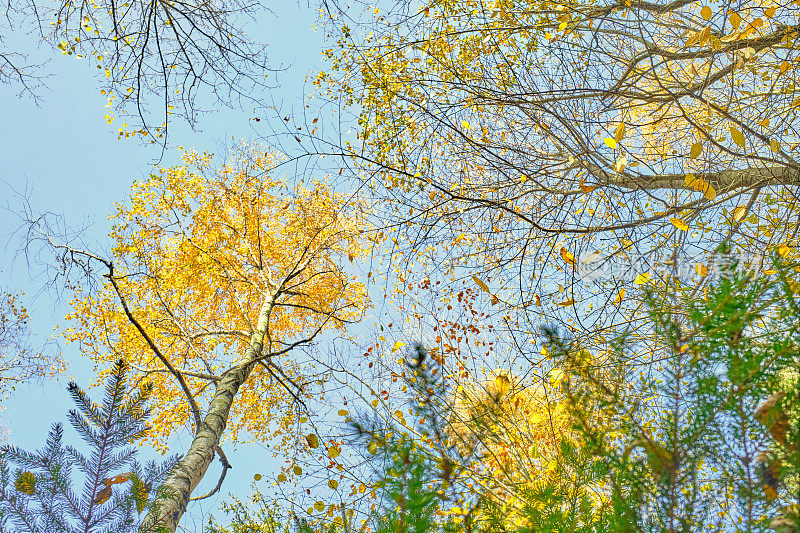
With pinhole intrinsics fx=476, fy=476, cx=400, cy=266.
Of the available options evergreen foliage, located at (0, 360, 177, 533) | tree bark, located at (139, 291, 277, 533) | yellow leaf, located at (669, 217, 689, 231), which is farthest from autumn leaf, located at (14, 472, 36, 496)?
yellow leaf, located at (669, 217, 689, 231)

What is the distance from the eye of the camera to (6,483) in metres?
1.05

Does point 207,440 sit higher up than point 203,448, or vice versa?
point 207,440

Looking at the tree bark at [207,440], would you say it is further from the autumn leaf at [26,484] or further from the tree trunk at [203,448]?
the autumn leaf at [26,484]

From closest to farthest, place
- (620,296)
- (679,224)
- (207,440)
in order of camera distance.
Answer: (679,224)
(620,296)
(207,440)

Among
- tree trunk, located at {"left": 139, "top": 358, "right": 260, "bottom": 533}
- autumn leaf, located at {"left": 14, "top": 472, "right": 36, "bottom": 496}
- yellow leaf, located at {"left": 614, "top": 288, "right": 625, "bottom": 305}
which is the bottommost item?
autumn leaf, located at {"left": 14, "top": 472, "right": 36, "bottom": 496}

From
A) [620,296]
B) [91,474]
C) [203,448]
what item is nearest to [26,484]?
[91,474]

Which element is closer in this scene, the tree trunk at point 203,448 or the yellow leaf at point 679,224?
the yellow leaf at point 679,224

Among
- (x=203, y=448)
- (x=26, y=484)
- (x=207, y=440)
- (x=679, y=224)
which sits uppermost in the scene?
(x=679, y=224)

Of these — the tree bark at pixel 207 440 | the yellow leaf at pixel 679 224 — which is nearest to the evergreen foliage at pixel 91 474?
the tree bark at pixel 207 440

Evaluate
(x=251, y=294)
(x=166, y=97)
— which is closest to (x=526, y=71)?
(x=166, y=97)

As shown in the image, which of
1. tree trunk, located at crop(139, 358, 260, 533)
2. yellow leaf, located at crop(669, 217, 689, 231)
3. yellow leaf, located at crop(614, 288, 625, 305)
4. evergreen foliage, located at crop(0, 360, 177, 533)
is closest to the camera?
evergreen foliage, located at crop(0, 360, 177, 533)

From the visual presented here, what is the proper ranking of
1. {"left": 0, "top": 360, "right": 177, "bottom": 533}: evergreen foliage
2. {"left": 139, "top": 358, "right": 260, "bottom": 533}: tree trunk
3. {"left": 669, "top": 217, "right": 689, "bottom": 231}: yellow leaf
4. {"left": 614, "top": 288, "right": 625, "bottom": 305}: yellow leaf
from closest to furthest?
{"left": 0, "top": 360, "right": 177, "bottom": 533}: evergreen foliage, {"left": 669, "top": 217, "right": 689, "bottom": 231}: yellow leaf, {"left": 139, "top": 358, "right": 260, "bottom": 533}: tree trunk, {"left": 614, "top": 288, "right": 625, "bottom": 305}: yellow leaf

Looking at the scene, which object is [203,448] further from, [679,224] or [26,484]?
[679,224]

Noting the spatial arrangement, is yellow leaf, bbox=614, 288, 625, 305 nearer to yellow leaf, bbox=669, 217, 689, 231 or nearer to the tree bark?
yellow leaf, bbox=669, 217, 689, 231
